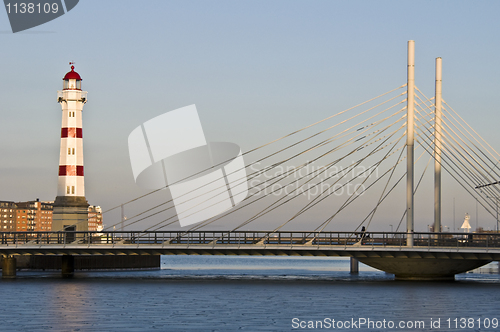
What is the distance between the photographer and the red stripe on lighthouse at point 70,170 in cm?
7012

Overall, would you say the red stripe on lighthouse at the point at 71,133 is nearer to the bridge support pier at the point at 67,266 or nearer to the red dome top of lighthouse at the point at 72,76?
the red dome top of lighthouse at the point at 72,76

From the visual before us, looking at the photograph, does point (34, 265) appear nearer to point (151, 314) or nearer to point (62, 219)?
point (62, 219)

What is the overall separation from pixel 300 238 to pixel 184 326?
2302 centimetres

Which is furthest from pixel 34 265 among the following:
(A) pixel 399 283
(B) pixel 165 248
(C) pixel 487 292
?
(C) pixel 487 292

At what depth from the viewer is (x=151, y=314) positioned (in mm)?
37312

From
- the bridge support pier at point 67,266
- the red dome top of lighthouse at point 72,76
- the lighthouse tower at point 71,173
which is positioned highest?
the red dome top of lighthouse at point 72,76

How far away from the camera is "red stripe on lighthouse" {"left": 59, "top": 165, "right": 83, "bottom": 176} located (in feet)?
230

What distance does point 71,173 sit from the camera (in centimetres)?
7012

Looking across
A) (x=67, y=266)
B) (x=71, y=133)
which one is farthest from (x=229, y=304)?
(x=71, y=133)

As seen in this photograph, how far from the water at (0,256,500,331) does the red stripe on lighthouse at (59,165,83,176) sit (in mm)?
14505

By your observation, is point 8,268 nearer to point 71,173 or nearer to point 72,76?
point 71,173

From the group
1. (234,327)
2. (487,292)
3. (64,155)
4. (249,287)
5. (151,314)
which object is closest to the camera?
(234,327)

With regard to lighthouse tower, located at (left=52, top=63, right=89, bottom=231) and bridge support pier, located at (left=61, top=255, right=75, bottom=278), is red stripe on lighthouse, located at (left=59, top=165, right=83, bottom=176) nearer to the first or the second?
lighthouse tower, located at (left=52, top=63, right=89, bottom=231)

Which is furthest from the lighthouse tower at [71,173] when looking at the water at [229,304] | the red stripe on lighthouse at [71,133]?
the water at [229,304]
